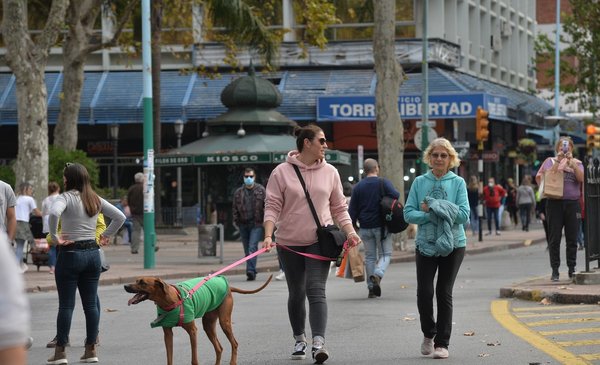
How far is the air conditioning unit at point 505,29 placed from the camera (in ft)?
202

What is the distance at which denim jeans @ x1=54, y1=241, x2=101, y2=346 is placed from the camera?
1071 centimetres

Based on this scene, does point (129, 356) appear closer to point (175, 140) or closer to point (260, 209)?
point (260, 209)

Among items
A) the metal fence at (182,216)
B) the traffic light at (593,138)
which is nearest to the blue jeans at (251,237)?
the traffic light at (593,138)

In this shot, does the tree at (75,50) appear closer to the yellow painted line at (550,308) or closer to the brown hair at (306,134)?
the yellow painted line at (550,308)

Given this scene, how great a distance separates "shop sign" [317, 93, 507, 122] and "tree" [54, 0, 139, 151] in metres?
11.9

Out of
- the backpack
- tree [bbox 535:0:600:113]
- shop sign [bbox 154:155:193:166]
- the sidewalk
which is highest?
tree [bbox 535:0:600:113]

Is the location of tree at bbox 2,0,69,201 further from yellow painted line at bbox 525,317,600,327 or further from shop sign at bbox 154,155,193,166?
yellow painted line at bbox 525,317,600,327

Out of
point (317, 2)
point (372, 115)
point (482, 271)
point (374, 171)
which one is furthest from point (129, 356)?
point (372, 115)

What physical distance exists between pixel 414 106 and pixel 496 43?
15.2 m

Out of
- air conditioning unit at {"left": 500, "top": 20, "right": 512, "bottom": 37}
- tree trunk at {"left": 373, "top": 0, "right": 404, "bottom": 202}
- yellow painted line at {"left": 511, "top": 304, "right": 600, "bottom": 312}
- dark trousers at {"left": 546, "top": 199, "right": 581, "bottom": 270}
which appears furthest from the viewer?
air conditioning unit at {"left": 500, "top": 20, "right": 512, "bottom": 37}

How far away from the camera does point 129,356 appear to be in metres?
11.2

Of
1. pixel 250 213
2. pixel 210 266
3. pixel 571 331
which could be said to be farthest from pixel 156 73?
pixel 571 331

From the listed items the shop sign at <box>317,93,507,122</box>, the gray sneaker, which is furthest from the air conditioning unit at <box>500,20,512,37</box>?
the gray sneaker

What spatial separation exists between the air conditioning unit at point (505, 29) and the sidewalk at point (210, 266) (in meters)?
21.1
